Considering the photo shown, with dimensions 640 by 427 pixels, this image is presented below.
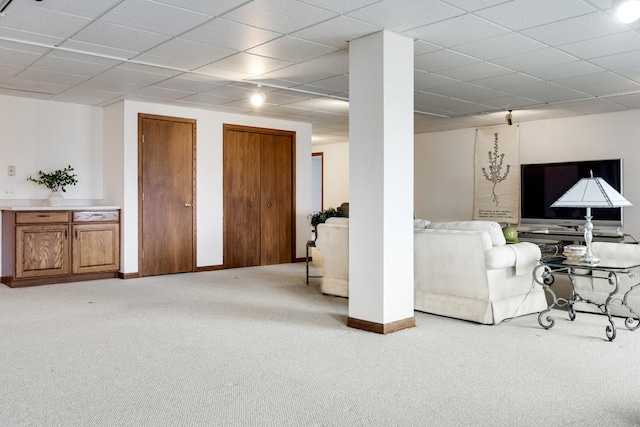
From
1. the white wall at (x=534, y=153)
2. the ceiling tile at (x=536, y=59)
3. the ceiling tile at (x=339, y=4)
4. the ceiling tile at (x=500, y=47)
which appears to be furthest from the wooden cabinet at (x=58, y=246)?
the white wall at (x=534, y=153)

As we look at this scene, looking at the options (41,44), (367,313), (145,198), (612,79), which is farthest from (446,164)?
(41,44)

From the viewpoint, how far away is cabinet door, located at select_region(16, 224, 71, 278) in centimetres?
608

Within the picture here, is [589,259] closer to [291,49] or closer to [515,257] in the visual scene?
[515,257]

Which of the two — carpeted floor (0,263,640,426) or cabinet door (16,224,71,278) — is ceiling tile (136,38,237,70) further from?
cabinet door (16,224,71,278)

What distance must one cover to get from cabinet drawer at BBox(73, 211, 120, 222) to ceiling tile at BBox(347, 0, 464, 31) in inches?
171

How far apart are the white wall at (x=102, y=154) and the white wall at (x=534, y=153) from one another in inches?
152

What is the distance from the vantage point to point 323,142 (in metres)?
11.6

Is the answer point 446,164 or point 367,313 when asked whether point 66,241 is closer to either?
point 367,313

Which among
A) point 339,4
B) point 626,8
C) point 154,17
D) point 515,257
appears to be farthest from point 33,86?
point 626,8

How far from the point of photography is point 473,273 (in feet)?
14.1

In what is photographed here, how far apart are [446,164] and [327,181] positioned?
3.35 metres

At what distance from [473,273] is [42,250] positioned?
4.85 metres

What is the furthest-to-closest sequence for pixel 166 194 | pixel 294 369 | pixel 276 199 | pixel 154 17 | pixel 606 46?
pixel 276 199
pixel 166 194
pixel 606 46
pixel 154 17
pixel 294 369

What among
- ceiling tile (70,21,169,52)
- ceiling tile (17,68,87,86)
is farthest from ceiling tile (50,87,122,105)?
ceiling tile (70,21,169,52)
